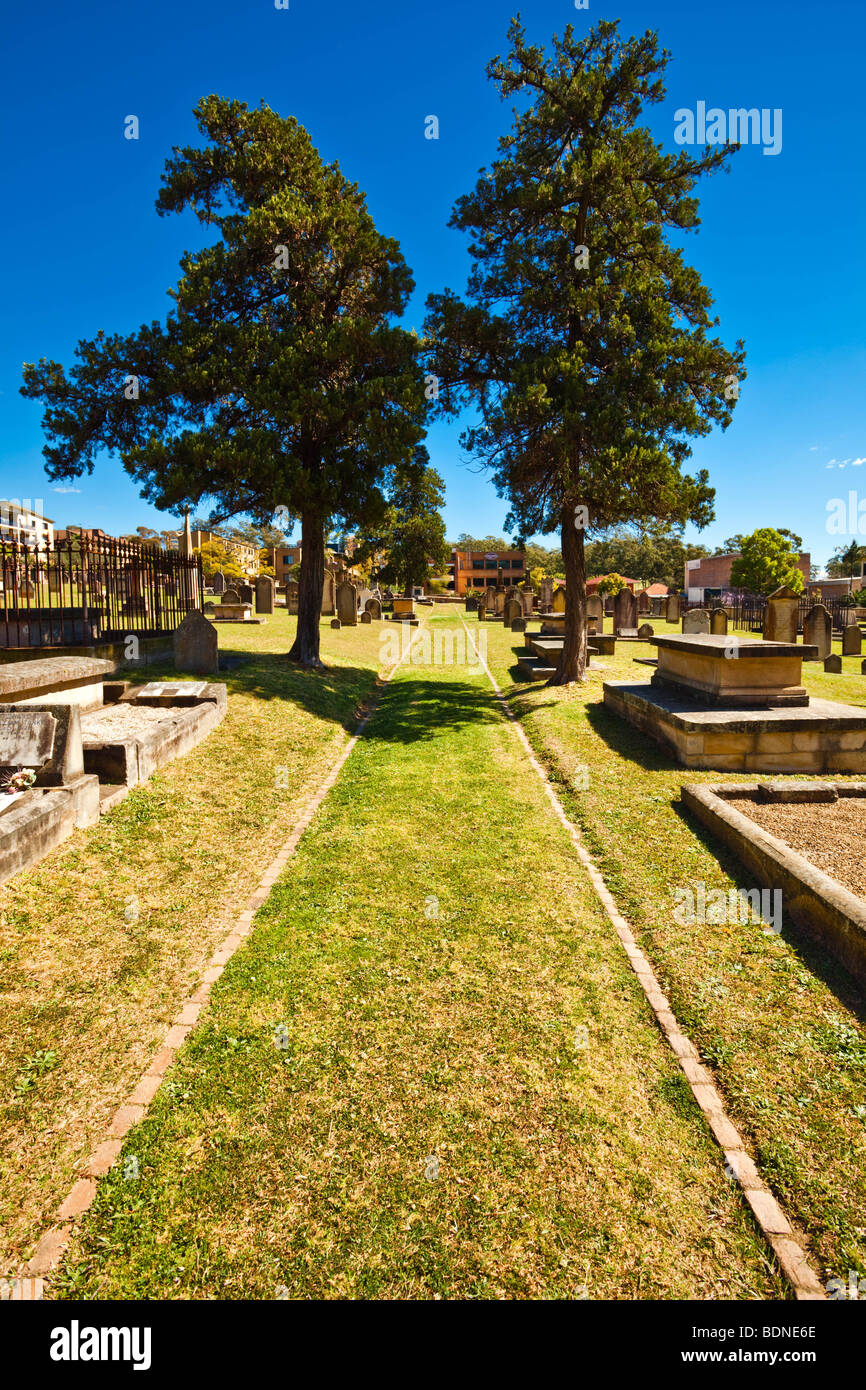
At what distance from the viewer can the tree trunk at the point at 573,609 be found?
42.8 ft

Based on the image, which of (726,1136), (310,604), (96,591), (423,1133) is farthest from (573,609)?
(423,1133)

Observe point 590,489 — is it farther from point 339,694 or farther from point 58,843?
point 58,843

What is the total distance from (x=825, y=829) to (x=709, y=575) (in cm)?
6978

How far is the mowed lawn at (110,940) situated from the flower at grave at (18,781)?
0.64 metres

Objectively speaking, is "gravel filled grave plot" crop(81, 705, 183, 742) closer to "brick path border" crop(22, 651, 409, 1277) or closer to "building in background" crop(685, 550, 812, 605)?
"brick path border" crop(22, 651, 409, 1277)

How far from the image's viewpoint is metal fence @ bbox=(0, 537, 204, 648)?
973 centimetres

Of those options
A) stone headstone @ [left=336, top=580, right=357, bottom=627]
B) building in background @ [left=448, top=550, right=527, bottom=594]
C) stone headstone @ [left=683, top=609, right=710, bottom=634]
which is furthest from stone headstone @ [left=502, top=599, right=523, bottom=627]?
building in background @ [left=448, top=550, right=527, bottom=594]

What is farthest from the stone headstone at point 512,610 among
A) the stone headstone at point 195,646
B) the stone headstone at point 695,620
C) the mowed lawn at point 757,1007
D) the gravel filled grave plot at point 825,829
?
the gravel filled grave plot at point 825,829

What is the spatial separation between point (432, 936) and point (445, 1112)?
4.78 feet

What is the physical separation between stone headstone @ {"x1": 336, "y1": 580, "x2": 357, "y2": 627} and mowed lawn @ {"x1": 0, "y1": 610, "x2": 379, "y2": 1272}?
56.1 ft

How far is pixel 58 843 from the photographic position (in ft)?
16.2

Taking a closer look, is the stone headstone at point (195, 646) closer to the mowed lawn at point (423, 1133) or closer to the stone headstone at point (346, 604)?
the mowed lawn at point (423, 1133)
